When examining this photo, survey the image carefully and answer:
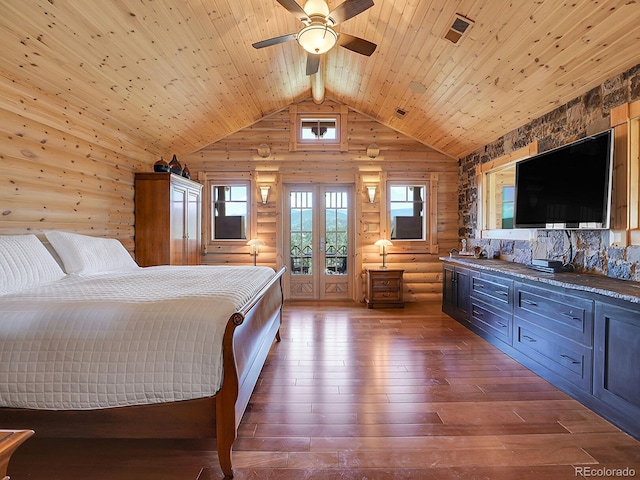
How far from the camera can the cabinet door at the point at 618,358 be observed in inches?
80.2

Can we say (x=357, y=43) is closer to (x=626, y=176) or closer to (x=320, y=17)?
(x=320, y=17)

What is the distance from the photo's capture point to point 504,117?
4.16 meters

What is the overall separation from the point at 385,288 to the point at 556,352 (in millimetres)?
2973

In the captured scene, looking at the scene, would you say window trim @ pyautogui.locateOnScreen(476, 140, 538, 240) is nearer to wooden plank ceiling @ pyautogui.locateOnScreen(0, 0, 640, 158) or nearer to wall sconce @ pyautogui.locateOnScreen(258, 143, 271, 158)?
wooden plank ceiling @ pyautogui.locateOnScreen(0, 0, 640, 158)

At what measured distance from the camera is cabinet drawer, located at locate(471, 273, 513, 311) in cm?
344

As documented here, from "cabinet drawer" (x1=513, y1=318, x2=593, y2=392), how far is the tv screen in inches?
40.1

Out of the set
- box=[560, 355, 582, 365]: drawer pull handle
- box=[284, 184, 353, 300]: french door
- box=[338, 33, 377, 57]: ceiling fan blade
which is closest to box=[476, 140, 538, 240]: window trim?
box=[560, 355, 582, 365]: drawer pull handle

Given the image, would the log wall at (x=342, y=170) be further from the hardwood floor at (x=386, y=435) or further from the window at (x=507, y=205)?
the hardwood floor at (x=386, y=435)

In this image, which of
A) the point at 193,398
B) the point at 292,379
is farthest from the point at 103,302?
the point at 292,379

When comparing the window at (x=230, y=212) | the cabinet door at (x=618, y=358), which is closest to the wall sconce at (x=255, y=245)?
the window at (x=230, y=212)

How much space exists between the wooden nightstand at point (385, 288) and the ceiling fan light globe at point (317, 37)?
353 centimetres

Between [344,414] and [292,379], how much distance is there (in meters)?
0.68

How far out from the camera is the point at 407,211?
20.2 ft

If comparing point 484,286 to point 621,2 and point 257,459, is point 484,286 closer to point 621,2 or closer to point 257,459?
point 621,2
